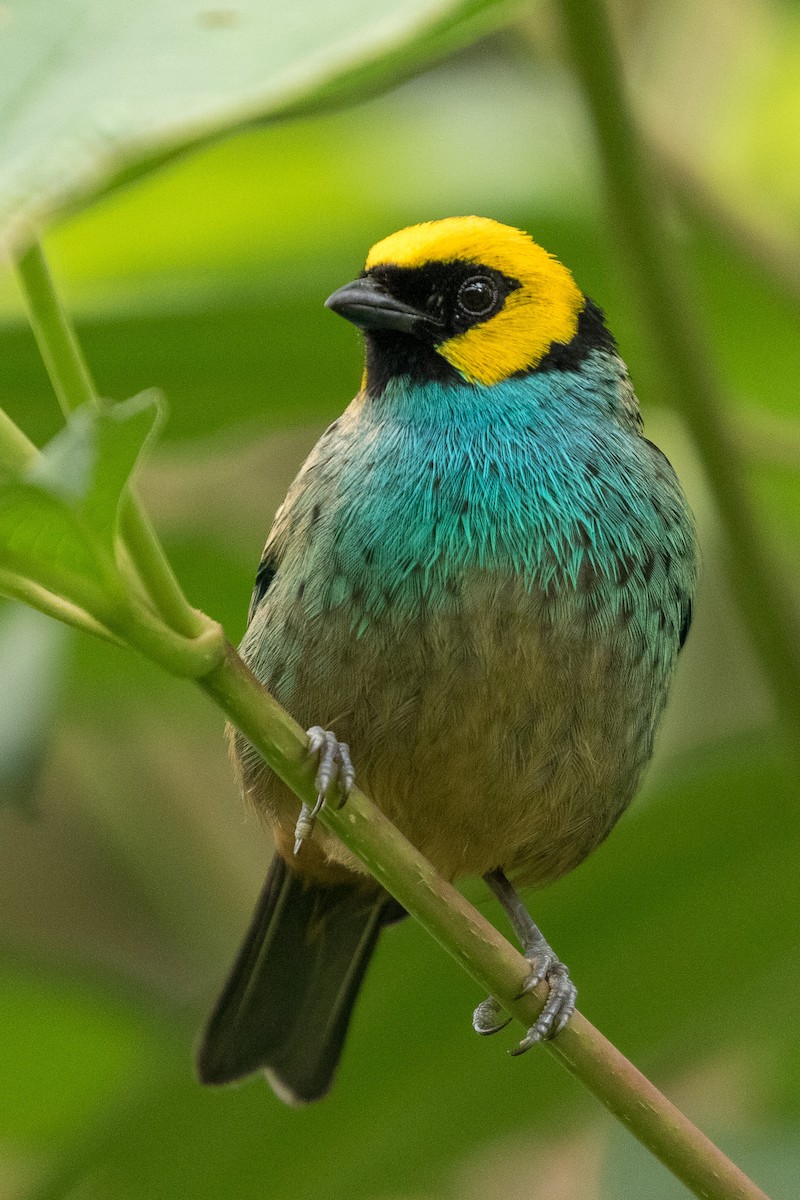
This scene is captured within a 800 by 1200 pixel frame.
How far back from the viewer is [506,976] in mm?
1502

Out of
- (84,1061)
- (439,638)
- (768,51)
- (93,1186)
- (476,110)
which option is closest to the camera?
(439,638)

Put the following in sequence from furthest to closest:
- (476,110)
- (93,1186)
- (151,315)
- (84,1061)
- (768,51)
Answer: (768,51) → (476,110) → (84,1061) → (151,315) → (93,1186)

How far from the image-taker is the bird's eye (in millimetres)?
2514

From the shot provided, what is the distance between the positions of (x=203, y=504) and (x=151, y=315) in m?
0.65

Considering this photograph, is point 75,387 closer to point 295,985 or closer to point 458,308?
point 458,308

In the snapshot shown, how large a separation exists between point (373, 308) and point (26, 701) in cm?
77

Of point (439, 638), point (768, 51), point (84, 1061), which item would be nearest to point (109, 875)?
point (84, 1061)

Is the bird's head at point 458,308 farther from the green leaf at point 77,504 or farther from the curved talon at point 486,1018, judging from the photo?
the green leaf at point 77,504

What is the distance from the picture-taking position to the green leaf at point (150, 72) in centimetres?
92

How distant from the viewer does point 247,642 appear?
2.47 metres

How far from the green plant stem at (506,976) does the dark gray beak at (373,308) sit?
1061mm

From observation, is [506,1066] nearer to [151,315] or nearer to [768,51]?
[151,315]

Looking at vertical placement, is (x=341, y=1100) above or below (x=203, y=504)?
below

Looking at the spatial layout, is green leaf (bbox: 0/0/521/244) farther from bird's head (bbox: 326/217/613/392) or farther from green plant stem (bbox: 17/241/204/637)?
bird's head (bbox: 326/217/613/392)
